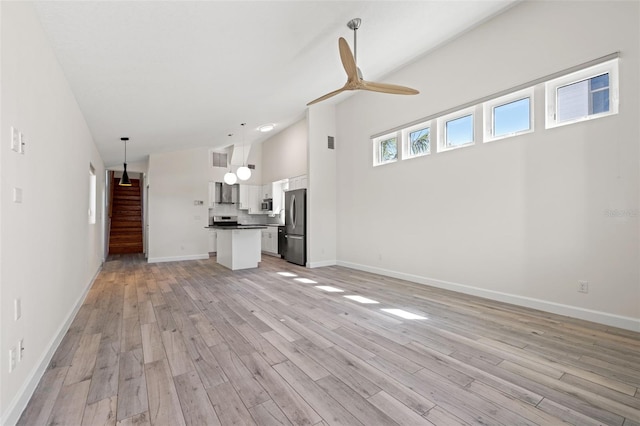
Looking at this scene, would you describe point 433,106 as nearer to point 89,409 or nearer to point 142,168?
point 89,409

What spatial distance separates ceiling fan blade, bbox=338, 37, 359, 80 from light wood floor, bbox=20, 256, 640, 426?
2790 mm

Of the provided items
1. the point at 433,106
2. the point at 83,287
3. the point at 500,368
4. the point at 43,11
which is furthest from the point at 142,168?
the point at 500,368

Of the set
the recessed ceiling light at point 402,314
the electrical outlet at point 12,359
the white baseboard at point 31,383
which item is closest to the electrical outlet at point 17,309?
the electrical outlet at point 12,359

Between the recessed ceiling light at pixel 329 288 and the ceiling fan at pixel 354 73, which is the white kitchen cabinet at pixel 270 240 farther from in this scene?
the ceiling fan at pixel 354 73

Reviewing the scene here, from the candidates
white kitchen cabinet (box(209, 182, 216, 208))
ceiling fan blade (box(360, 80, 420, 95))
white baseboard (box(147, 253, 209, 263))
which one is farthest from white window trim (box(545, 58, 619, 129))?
white kitchen cabinet (box(209, 182, 216, 208))

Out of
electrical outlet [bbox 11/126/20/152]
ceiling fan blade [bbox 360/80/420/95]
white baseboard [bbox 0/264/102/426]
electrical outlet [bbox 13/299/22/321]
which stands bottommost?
white baseboard [bbox 0/264/102/426]

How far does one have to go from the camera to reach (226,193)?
9477 millimetres

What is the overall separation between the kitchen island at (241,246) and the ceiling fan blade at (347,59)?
154 inches

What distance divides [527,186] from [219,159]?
8603mm

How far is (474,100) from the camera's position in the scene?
4.05m

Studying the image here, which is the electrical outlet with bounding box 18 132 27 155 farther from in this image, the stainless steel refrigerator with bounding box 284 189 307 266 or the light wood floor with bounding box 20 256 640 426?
the stainless steel refrigerator with bounding box 284 189 307 266

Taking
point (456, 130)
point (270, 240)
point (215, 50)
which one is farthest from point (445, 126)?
point (270, 240)

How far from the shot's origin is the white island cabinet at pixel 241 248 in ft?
20.3

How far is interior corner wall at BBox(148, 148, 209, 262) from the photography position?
7.36 m
